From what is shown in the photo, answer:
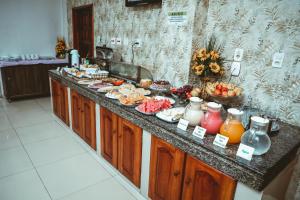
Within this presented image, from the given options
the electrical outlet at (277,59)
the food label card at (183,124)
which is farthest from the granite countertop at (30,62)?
the electrical outlet at (277,59)

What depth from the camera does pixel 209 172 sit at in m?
1.25

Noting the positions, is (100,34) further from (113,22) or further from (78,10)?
(78,10)

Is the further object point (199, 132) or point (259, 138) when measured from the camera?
point (199, 132)

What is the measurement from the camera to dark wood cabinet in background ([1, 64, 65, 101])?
4.25 meters

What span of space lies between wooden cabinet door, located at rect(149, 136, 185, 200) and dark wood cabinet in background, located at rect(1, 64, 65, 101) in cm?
388

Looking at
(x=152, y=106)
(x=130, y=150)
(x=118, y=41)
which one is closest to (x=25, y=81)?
(x=118, y=41)

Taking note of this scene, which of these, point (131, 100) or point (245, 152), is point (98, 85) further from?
point (245, 152)

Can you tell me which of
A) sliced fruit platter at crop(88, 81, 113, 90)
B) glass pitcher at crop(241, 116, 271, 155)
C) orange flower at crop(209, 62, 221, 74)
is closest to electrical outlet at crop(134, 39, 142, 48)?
sliced fruit platter at crop(88, 81, 113, 90)

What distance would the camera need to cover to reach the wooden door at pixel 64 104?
3.01 m

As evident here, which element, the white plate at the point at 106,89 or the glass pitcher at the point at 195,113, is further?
the white plate at the point at 106,89

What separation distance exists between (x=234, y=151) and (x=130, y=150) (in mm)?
978

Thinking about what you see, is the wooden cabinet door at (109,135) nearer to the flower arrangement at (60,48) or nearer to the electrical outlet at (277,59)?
the electrical outlet at (277,59)

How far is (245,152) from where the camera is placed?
114cm

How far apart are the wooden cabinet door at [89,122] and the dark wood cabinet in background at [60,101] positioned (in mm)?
592
